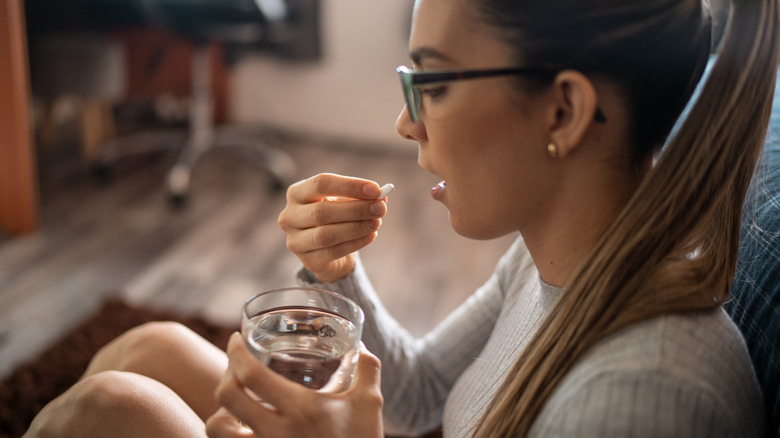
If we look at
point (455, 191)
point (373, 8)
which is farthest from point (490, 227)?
point (373, 8)

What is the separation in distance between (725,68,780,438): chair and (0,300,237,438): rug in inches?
51.3

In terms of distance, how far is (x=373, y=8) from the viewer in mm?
3367

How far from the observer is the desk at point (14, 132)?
2076 millimetres

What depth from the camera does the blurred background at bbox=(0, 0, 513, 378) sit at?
207 cm

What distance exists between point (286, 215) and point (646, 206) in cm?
42

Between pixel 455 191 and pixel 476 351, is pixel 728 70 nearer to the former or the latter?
pixel 455 191

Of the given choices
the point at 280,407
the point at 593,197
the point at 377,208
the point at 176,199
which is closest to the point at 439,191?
the point at 377,208

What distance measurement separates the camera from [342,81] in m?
3.53

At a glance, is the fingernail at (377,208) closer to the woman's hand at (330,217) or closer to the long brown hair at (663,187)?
the woman's hand at (330,217)

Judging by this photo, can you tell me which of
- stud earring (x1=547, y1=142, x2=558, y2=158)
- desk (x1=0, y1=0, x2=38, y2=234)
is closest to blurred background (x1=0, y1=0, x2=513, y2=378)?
desk (x1=0, y1=0, x2=38, y2=234)

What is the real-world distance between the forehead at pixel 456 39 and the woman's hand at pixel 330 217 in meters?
0.18

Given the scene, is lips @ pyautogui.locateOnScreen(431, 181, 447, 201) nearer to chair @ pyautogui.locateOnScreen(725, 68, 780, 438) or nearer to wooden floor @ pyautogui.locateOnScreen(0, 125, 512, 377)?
chair @ pyautogui.locateOnScreen(725, 68, 780, 438)

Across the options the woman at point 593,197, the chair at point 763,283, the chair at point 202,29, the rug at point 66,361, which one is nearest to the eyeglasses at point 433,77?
the woman at point 593,197

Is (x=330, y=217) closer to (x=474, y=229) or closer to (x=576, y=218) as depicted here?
(x=474, y=229)
